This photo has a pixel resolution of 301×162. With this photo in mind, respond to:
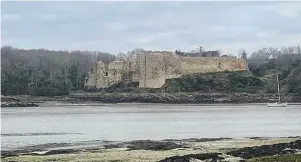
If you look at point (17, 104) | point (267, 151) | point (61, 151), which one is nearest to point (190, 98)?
point (17, 104)

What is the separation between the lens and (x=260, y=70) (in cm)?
10019

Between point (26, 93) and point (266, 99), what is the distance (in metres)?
38.7

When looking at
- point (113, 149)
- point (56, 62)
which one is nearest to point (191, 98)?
point (56, 62)

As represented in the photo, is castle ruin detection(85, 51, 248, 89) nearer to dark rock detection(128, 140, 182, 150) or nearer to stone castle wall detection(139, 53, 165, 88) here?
stone castle wall detection(139, 53, 165, 88)

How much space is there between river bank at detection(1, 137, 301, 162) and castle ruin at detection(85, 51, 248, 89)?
63941 mm

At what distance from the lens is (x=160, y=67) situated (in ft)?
299

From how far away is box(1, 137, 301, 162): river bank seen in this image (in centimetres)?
2030

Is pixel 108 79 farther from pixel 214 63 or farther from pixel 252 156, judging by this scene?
pixel 252 156

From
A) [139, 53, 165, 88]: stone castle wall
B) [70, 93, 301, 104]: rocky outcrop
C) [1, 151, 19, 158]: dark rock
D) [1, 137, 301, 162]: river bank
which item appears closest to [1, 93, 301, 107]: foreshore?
[70, 93, 301, 104]: rocky outcrop

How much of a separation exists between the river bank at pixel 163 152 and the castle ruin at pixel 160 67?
2517 inches

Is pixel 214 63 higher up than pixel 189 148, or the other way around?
pixel 214 63

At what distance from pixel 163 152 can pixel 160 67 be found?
223 feet

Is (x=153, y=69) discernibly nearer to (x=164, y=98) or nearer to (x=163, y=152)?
(x=164, y=98)

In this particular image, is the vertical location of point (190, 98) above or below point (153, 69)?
below
